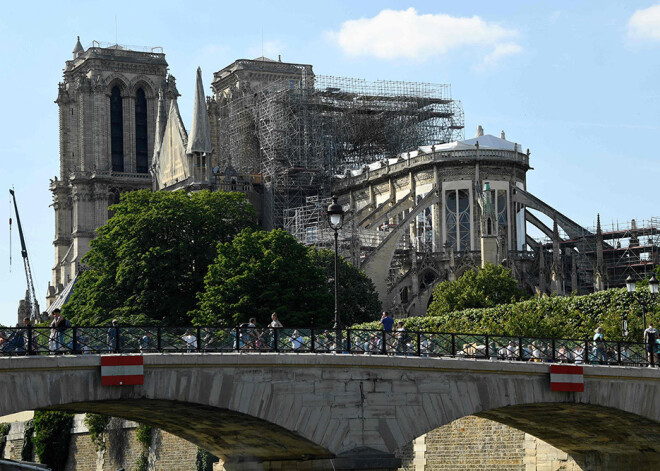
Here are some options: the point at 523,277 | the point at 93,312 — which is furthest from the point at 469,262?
the point at 93,312

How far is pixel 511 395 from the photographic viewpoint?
37.9 m

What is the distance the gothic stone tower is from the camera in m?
132

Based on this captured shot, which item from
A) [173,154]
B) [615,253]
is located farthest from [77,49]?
[615,253]

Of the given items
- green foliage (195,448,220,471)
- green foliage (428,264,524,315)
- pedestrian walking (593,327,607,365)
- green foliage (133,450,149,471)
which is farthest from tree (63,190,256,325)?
pedestrian walking (593,327,607,365)

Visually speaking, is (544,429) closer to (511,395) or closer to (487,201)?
(511,395)

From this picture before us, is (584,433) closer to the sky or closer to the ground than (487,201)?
closer to the ground

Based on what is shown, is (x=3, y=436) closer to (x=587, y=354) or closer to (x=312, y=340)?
(x=587, y=354)

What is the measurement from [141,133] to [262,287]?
2878 inches

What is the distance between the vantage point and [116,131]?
137 m

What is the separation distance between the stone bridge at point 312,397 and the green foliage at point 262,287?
2470 cm

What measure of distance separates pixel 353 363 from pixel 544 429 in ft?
38.0

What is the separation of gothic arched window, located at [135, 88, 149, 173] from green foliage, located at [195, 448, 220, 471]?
264 feet

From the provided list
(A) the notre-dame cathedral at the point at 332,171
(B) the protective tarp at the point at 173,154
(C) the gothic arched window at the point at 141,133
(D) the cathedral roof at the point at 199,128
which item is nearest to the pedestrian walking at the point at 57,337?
(A) the notre-dame cathedral at the point at 332,171

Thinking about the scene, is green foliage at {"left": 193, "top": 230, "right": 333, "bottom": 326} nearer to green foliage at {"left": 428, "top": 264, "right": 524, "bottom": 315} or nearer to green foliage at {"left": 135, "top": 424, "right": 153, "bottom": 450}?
green foliage at {"left": 135, "top": 424, "right": 153, "bottom": 450}
